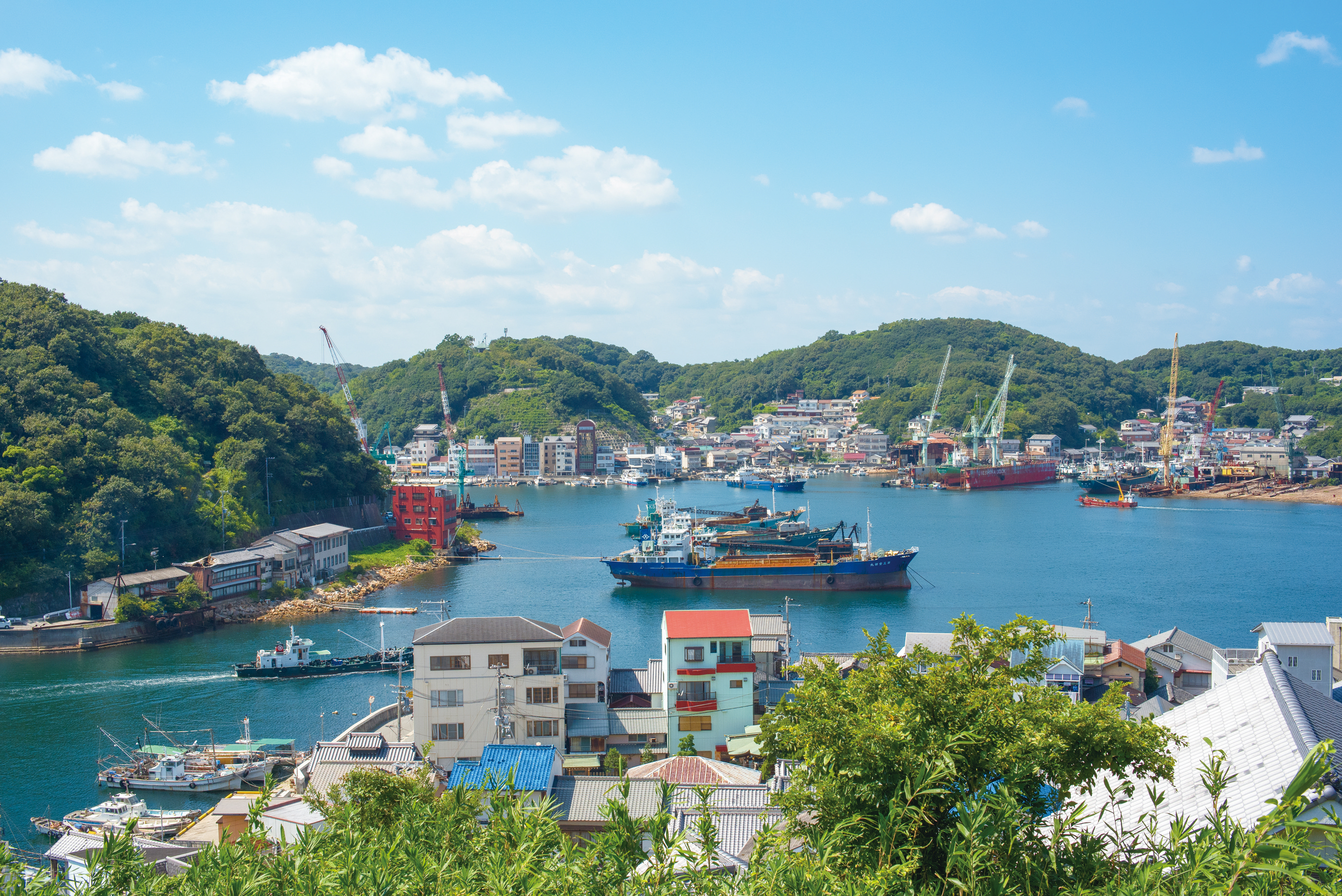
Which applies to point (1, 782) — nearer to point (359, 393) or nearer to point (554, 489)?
point (554, 489)

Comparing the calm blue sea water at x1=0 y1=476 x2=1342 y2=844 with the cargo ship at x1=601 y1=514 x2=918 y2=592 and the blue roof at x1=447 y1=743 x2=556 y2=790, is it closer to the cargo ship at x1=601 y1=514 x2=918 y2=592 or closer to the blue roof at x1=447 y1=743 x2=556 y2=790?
the cargo ship at x1=601 y1=514 x2=918 y2=592

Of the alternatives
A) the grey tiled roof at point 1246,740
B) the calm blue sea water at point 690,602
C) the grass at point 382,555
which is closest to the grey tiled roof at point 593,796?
the grey tiled roof at point 1246,740

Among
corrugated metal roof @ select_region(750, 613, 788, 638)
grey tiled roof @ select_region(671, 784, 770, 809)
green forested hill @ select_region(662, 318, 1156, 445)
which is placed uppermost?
green forested hill @ select_region(662, 318, 1156, 445)

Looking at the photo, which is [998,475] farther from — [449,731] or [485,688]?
[449,731]

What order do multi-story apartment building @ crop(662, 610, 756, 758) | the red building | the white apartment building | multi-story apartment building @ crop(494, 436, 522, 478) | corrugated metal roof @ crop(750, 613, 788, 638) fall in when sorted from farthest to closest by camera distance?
multi-story apartment building @ crop(494, 436, 522, 478)
the red building
corrugated metal roof @ crop(750, 613, 788, 638)
multi-story apartment building @ crop(662, 610, 756, 758)
the white apartment building

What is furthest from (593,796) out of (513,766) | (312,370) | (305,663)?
(312,370)

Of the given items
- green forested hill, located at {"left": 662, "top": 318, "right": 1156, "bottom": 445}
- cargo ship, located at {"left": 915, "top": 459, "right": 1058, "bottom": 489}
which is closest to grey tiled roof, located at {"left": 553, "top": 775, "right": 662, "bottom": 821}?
cargo ship, located at {"left": 915, "top": 459, "right": 1058, "bottom": 489}

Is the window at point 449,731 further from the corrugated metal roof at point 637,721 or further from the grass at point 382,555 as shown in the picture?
the grass at point 382,555
